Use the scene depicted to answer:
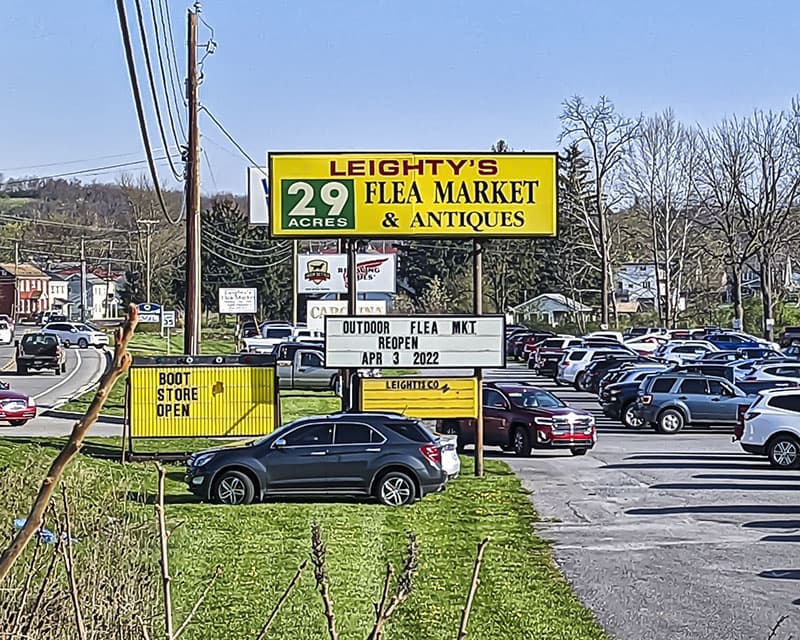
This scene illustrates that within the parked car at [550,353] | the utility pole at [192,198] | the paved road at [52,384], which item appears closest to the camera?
the utility pole at [192,198]

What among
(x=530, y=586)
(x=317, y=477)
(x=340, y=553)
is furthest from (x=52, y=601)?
(x=317, y=477)

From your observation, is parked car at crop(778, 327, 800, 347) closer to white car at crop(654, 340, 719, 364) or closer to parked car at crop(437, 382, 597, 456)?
white car at crop(654, 340, 719, 364)

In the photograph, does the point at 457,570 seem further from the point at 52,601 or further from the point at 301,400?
the point at 301,400

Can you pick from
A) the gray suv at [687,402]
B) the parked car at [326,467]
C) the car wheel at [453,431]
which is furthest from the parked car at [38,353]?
the parked car at [326,467]

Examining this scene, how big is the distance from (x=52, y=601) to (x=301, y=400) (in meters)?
39.1

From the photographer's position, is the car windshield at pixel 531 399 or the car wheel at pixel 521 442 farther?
the car windshield at pixel 531 399

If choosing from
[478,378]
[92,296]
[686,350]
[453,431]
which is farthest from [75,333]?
[478,378]

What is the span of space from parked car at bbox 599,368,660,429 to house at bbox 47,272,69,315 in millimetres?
97096

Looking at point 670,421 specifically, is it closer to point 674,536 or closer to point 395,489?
point 395,489

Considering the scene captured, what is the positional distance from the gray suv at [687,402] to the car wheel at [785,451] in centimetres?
1009

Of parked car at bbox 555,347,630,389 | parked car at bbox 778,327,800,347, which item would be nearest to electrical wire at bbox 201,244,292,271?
parked car at bbox 778,327,800,347

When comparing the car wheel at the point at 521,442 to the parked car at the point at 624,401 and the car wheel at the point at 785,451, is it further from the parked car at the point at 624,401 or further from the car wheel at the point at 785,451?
the parked car at the point at 624,401

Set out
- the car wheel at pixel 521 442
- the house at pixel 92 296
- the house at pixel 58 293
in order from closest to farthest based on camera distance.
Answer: the car wheel at pixel 521 442 < the house at pixel 92 296 < the house at pixel 58 293

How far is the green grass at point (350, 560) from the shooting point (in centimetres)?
1100
